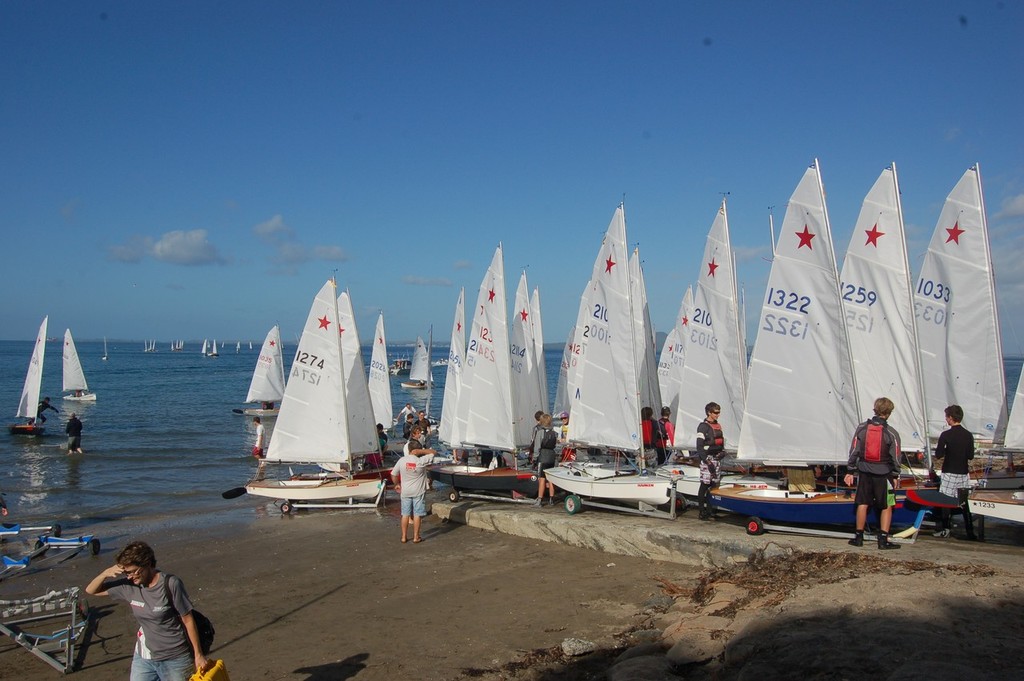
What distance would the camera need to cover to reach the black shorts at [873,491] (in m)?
7.54

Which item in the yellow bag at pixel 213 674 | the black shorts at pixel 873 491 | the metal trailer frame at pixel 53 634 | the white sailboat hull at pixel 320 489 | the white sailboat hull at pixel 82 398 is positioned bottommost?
the metal trailer frame at pixel 53 634

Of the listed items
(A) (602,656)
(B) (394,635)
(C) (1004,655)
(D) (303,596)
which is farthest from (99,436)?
(C) (1004,655)

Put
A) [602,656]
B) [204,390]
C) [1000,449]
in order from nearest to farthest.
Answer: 1. [602,656]
2. [1000,449]
3. [204,390]

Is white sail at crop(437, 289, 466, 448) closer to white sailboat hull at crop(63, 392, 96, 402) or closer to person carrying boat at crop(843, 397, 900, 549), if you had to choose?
person carrying boat at crop(843, 397, 900, 549)

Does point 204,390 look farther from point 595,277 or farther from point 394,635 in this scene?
point 394,635

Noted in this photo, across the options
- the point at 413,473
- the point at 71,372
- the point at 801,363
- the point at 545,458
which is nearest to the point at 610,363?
the point at 545,458

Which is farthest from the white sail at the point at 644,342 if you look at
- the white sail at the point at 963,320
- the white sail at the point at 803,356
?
the white sail at the point at 963,320

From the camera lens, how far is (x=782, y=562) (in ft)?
23.0

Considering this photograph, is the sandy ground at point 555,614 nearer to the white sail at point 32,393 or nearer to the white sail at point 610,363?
the white sail at point 610,363

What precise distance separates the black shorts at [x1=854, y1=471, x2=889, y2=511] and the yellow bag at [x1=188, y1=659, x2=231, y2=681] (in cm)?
647

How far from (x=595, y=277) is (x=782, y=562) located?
669 cm

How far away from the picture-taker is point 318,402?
1523 cm

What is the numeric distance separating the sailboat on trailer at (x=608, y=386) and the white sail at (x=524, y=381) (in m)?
2.58

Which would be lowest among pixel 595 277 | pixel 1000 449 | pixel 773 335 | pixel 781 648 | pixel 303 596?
pixel 303 596
